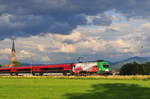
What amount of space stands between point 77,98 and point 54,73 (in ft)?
238

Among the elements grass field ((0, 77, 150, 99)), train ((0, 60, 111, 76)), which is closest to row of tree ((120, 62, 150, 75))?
train ((0, 60, 111, 76))

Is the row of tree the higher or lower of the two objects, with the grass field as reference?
higher

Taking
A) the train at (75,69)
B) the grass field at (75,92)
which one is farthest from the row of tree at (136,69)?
the grass field at (75,92)

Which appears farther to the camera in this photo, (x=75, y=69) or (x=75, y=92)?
(x=75, y=69)

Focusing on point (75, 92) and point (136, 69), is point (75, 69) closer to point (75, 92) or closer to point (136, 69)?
point (136, 69)

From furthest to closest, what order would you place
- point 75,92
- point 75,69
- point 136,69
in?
1. point 136,69
2. point 75,69
3. point 75,92

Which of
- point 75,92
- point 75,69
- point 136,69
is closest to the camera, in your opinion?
point 75,92

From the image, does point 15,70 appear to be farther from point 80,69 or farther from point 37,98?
point 37,98

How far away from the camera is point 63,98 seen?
21906mm

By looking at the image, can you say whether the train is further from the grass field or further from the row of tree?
the grass field

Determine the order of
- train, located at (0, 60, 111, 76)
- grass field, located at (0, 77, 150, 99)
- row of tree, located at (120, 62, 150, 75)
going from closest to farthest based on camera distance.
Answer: grass field, located at (0, 77, 150, 99)
train, located at (0, 60, 111, 76)
row of tree, located at (120, 62, 150, 75)

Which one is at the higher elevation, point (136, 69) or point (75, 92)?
point (136, 69)

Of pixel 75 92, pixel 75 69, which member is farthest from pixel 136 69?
pixel 75 92

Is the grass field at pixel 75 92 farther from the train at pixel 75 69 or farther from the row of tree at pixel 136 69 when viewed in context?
the row of tree at pixel 136 69
